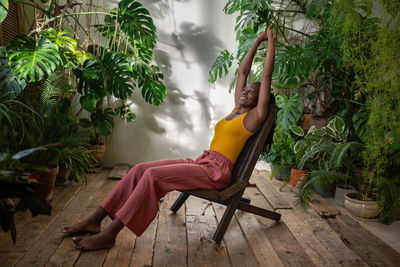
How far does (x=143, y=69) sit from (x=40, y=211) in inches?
86.2

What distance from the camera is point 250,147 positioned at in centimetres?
212

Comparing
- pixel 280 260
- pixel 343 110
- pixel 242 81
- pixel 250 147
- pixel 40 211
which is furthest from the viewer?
pixel 343 110

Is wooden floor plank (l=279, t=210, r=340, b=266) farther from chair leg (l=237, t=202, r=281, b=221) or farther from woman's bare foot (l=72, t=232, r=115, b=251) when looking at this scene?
woman's bare foot (l=72, t=232, r=115, b=251)

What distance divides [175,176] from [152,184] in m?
0.16

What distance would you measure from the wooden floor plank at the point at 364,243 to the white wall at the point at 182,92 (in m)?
1.87

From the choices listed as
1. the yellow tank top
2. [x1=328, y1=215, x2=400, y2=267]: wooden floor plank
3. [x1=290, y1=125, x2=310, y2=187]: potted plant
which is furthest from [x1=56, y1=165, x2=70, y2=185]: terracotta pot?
[x1=328, y1=215, x2=400, y2=267]: wooden floor plank

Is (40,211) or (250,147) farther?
(250,147)

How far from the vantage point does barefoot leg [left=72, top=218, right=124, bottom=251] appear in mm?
1749

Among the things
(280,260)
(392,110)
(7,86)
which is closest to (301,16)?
(392,110)

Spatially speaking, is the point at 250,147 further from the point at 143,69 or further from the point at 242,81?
the point at 143,69

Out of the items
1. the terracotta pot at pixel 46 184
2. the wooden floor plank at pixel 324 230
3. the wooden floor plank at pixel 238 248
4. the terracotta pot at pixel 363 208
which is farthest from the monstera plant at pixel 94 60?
the terracotta pot at pixel 363 208

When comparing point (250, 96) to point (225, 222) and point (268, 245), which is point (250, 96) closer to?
point (225, 222)

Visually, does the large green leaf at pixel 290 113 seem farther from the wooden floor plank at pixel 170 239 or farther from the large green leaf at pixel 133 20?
the large green leaf at pixel 133 20

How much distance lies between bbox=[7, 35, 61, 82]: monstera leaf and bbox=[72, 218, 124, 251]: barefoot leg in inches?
44.5
